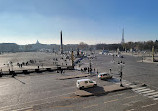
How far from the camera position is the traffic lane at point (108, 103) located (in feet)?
43.4

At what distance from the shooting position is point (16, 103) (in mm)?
14742

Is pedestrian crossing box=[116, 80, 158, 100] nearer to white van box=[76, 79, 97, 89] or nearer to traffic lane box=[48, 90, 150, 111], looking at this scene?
traffic lane box=[48, 90, 150, 111]

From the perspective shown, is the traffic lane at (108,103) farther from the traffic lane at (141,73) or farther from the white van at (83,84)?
the traffic lane at (141,73)

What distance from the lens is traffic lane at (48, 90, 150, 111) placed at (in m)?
13.2

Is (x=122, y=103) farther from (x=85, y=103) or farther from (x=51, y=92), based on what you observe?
(x=51, y=92)

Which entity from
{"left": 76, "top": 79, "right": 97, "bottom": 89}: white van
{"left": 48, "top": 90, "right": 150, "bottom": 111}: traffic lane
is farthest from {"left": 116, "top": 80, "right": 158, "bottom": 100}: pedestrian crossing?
{"left": 76, "top": 79, "right": 97, "bottom": 89}: white van

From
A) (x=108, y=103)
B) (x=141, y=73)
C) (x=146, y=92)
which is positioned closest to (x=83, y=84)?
(x=108, y=103)

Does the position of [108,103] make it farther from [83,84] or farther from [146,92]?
[146,92]

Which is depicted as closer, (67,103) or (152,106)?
(152,106)

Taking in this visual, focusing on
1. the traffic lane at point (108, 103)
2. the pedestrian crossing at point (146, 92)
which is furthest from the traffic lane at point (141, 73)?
the traffic lane at point (108, 103)

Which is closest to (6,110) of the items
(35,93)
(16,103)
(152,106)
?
(16,103)

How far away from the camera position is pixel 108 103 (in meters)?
14.3

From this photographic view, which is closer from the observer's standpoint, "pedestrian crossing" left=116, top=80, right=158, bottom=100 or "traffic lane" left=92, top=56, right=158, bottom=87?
"pedestrian crossing" left=116, top=80, right=158, bottom=100

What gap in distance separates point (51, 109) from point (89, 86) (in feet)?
27.4
